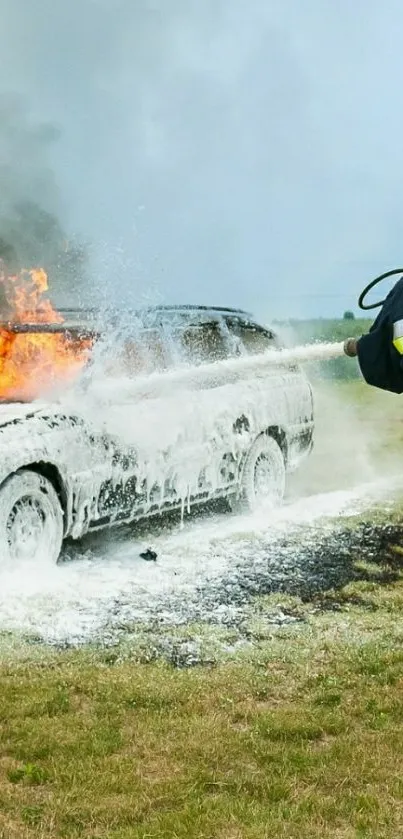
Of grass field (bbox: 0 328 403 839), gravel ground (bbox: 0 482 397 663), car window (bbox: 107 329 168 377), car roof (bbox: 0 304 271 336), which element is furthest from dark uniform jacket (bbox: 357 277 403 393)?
car roof (bbox: 0 304 271 336)

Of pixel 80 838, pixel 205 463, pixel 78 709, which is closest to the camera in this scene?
pixel 80 838

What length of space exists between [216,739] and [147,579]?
279 centimetres

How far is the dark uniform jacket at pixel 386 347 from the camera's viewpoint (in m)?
3.46

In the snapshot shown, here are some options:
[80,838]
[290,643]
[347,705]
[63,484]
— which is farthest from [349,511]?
[80,838]

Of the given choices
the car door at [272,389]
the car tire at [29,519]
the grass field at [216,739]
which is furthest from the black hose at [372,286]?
the car door at [272,389]

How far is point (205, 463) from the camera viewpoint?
Result: 27.6ft

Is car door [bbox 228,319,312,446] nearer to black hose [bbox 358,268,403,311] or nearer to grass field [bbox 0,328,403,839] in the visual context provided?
grass field [bbox 0,328,403,839]

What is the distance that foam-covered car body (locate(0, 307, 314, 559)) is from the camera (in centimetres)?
684

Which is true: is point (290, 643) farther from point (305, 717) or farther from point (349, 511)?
point (349, 511)

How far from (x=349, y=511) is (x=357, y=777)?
5630 millimetres

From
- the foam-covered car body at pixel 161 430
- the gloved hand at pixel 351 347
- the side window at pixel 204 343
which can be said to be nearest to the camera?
the gloved hand at pixel 351 347

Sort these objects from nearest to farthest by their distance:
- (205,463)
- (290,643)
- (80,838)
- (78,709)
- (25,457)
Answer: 1. (80,838)
2. (78,709)
3. (290,643)
4. (25,457)
5. (205,463)

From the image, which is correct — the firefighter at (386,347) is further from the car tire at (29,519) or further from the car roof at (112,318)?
the car roof at (112,318)

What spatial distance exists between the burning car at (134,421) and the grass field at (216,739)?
61.5 inches
